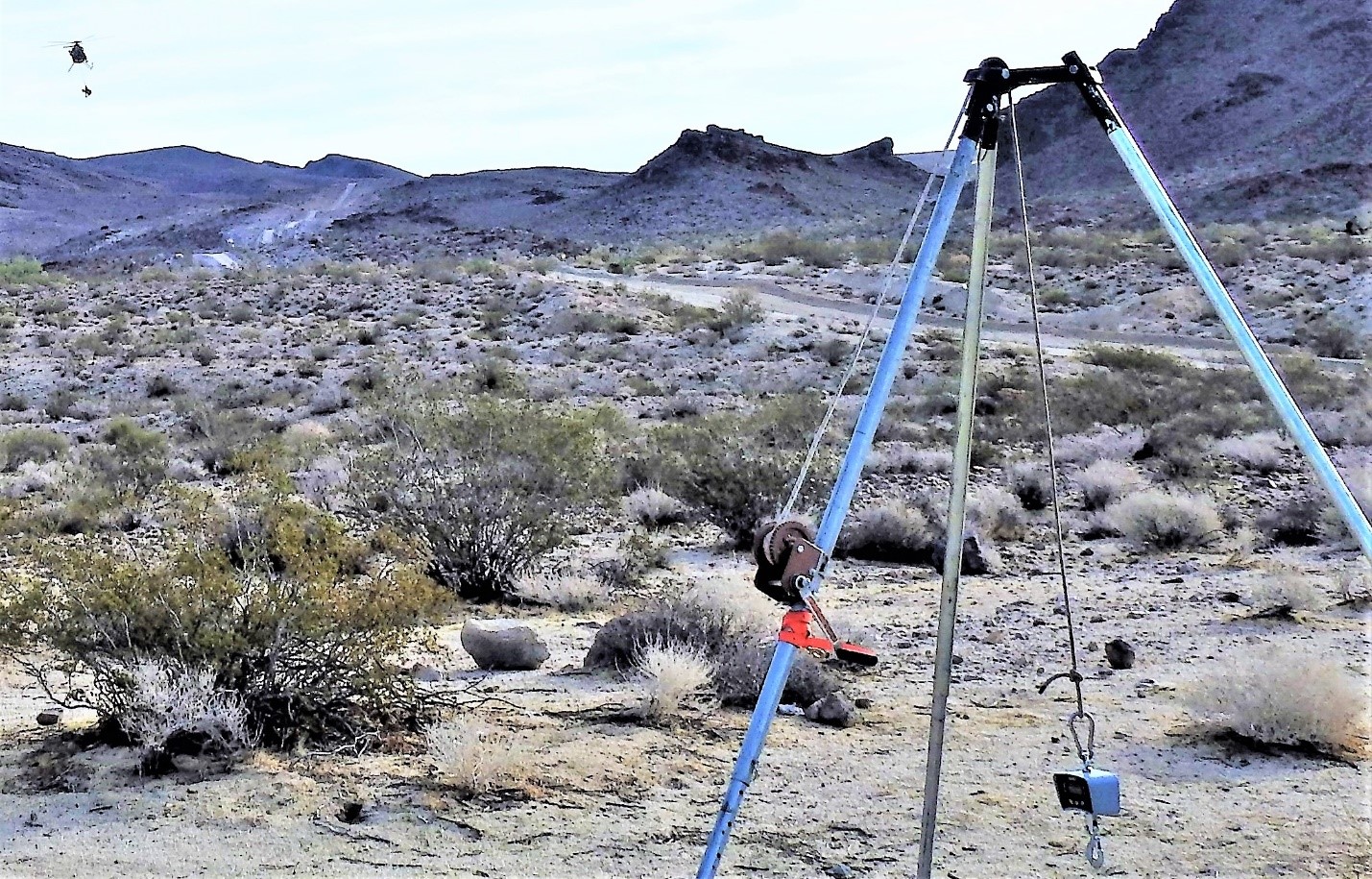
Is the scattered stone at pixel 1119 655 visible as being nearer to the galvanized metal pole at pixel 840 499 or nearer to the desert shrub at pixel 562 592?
the desert shrub at pixel 562 592

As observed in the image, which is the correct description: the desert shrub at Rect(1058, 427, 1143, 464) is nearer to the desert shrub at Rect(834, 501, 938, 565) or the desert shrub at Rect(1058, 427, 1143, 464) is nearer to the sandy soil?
the desert shrub at Rect(834, 501, 938, 565)

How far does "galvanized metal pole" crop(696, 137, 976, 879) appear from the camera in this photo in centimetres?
345

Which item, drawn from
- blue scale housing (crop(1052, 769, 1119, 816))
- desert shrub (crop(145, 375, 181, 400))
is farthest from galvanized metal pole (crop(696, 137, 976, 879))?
desert shrub (crop(145, 375, 181, 400))

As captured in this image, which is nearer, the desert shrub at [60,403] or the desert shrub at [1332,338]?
the desert shrub at [60,403]

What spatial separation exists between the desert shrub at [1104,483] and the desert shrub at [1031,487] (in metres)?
0.42

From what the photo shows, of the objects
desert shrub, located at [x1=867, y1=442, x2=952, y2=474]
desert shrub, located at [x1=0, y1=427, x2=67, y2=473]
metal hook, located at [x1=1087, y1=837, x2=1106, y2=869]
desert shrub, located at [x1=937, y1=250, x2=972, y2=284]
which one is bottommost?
desert shrub, located at [x1=0, y1=427, x2=67, y2=473]

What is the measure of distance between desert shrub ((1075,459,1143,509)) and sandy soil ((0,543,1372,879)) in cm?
760

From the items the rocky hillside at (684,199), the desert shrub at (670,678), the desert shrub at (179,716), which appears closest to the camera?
the desert shrub at (179,716)

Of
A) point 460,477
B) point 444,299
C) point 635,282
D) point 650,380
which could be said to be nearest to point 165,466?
point 460,477

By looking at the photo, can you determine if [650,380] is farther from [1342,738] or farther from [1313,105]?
[1313,105]

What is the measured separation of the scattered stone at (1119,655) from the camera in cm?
900

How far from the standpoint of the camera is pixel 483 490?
11.6 metres

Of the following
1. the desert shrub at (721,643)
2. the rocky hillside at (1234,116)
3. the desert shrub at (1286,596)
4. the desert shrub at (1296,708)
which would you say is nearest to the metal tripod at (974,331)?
the desert shrub at (1296,708)

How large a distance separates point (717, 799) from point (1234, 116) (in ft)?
325
